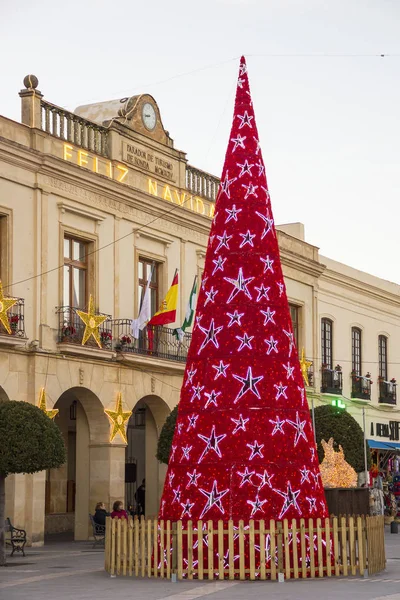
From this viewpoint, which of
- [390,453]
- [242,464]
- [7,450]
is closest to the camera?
[242,464]

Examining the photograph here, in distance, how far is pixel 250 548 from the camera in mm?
14914

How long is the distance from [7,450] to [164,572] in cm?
492

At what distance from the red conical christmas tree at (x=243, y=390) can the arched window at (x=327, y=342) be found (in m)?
23.4

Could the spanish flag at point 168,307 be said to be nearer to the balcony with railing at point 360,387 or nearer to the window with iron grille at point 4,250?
the window with iron grille at point 4,250

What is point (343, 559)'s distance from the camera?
1571cm

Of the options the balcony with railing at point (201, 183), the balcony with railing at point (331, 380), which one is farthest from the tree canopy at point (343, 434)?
the balcony with railing at point (331, 380)

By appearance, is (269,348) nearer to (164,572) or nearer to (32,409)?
(164,572)

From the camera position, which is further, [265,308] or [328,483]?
[328,483]

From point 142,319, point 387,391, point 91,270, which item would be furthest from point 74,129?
point 387,391

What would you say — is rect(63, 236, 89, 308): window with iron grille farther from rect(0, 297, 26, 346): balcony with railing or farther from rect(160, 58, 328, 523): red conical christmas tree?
rect(160, 58, 328, 523): red conical christmas tree

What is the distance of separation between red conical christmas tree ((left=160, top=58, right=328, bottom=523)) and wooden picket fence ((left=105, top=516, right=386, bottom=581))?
0.31 meters

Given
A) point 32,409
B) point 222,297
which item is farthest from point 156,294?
point 222,297

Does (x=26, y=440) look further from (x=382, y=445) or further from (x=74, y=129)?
(x=382, y=445)

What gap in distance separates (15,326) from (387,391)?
2202cm
